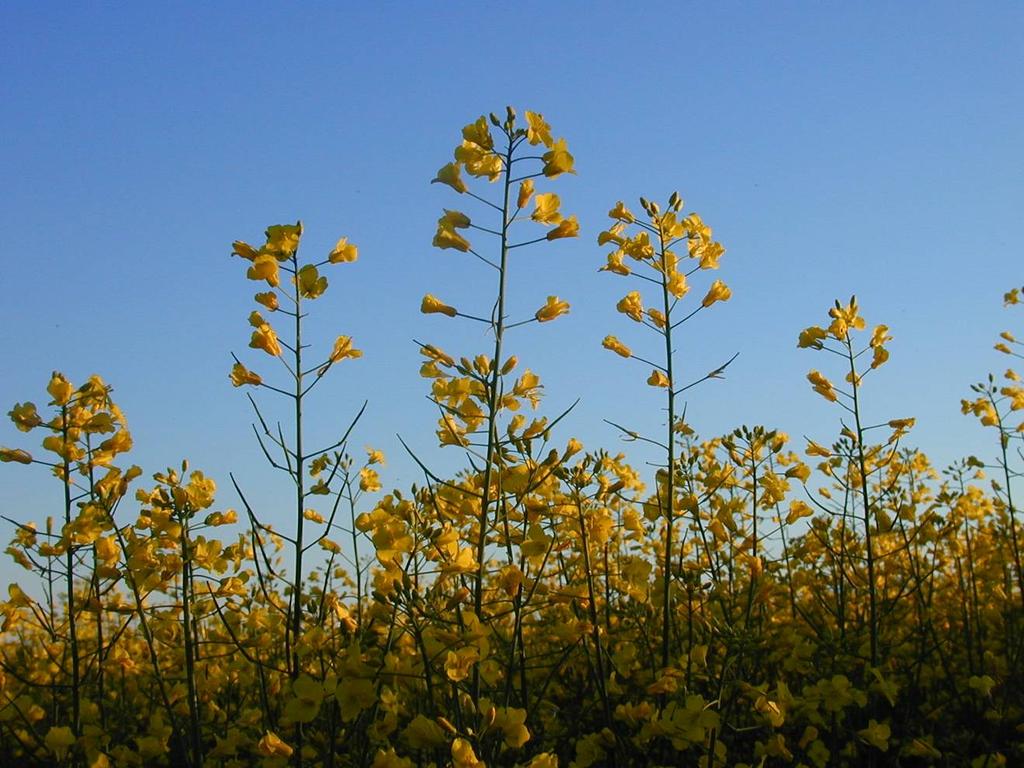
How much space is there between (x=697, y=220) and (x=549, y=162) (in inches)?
65.9

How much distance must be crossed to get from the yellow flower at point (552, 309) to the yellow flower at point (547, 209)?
31 cm

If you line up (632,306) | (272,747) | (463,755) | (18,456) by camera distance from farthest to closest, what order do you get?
(632,306) → (18,456) → (272,747) → (463,755)

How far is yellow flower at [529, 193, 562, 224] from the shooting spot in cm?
361

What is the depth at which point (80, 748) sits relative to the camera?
3.82m

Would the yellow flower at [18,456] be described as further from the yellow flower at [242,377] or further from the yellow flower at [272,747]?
the yellow flower at [272,747]

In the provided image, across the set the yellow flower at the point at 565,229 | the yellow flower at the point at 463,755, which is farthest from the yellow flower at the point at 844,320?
the yellow flower at the point at 463,755

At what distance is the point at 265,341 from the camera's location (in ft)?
12.2

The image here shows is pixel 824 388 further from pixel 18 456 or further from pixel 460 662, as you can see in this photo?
pixel 18 456

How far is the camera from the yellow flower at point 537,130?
3496 mm

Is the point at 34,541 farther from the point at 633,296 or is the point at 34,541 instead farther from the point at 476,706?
the point at 633,296

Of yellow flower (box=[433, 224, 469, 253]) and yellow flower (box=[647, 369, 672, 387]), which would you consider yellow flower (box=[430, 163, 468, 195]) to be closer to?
yellow flower (box=[433, 224, 469, 253])

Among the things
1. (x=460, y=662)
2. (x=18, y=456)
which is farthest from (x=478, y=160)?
(x=18, y=456)

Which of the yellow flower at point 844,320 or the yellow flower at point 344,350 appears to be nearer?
the yellow flower at point 344,350

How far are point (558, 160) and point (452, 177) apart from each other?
0.39m
